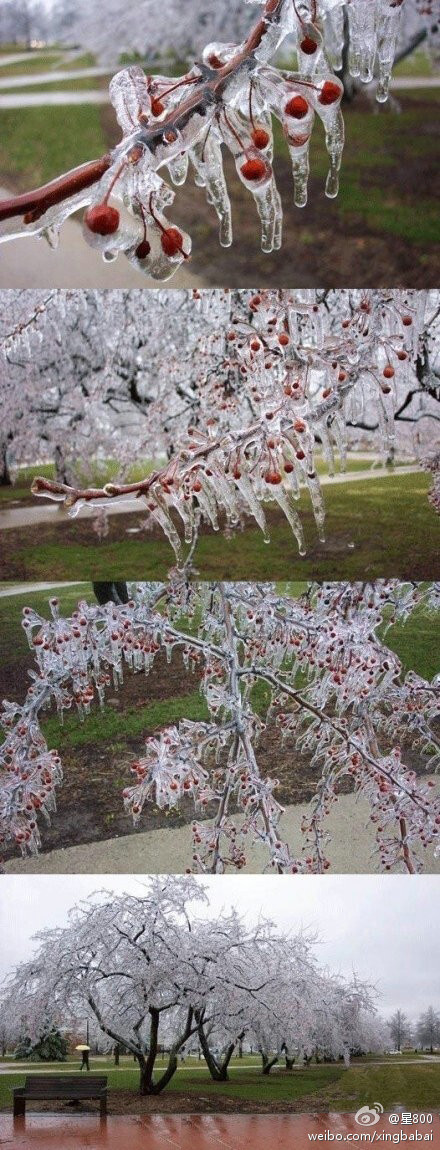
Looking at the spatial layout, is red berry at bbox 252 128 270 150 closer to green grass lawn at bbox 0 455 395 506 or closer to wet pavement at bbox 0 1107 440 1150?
green grass lawn at bbox 0 455 395 506

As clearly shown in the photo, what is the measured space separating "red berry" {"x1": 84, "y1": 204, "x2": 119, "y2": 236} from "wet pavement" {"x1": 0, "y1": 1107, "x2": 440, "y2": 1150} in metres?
4.17

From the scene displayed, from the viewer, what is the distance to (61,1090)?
4.75 m

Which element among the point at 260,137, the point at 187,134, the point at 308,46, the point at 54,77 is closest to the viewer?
the point at 187,134

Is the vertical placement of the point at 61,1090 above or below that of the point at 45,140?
below

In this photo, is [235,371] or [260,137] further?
→ [235,371]

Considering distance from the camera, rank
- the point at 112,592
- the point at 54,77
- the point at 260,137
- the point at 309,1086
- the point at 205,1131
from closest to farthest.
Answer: the point at 260,137, the point at 54,77, the point at 205,1131, the point at 309,1086, the point at 112,592

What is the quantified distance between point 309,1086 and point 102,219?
4.64m

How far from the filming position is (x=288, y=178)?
4508 mm

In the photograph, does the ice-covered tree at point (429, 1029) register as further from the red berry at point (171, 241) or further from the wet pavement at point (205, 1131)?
the red berry at point (171, 241)

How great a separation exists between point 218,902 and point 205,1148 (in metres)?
0.99

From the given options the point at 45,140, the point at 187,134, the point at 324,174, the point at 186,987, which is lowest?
the point at 186,987

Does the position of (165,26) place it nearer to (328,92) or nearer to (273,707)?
(273,707)

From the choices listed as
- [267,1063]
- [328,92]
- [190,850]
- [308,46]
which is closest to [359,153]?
[190,850]

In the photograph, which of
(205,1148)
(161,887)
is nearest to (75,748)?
(161,887)
